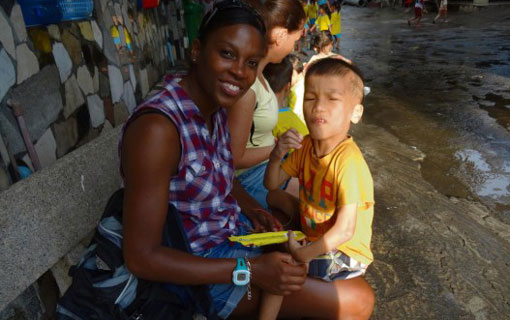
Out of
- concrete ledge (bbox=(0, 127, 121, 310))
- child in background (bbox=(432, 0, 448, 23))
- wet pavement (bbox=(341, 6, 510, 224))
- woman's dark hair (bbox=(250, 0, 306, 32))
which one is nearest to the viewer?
concrete ledge (bbox=(0, 127, 121, 310))

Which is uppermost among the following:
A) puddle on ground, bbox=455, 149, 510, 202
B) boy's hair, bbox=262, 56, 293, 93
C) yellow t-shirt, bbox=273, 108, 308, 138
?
boy's hair, bbox=262, 56, 293, 93

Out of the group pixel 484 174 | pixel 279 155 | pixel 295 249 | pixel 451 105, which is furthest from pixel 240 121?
pixel 451 105

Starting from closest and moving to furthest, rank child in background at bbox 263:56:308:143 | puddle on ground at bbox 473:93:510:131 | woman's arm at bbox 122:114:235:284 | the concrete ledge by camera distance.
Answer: woman's arm at bbox 122:114:235:284 < the concrete ledge < child in background at bbox 263:56:308:143 < puddle on ground at bbox 473:93:510:131

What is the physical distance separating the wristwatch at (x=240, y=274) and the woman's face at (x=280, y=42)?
1627 millimetres

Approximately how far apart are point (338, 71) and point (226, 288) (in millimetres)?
1054

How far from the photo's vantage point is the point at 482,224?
2.68 meters

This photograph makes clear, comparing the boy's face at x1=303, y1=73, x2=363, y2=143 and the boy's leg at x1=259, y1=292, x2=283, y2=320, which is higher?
the boy's face at x1=303, y1=73, x2=363, y2=143

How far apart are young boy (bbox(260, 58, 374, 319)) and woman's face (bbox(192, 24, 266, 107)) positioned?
36 centimetres

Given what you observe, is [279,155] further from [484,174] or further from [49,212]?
[484,174]

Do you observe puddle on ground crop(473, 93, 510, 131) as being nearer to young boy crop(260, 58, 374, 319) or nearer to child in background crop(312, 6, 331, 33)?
young boy crop(260, 58, 374, 319)

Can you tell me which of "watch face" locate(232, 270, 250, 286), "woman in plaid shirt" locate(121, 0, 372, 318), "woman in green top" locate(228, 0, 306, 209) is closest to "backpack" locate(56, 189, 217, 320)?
"woman in plaid shirt" locate(121, 0, 372, 318)

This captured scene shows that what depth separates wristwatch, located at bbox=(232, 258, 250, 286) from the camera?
1339 millimetres

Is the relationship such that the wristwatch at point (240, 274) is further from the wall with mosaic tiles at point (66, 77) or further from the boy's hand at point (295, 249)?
the wall with mosaic tiles at point (66, 77)

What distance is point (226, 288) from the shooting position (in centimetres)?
145
